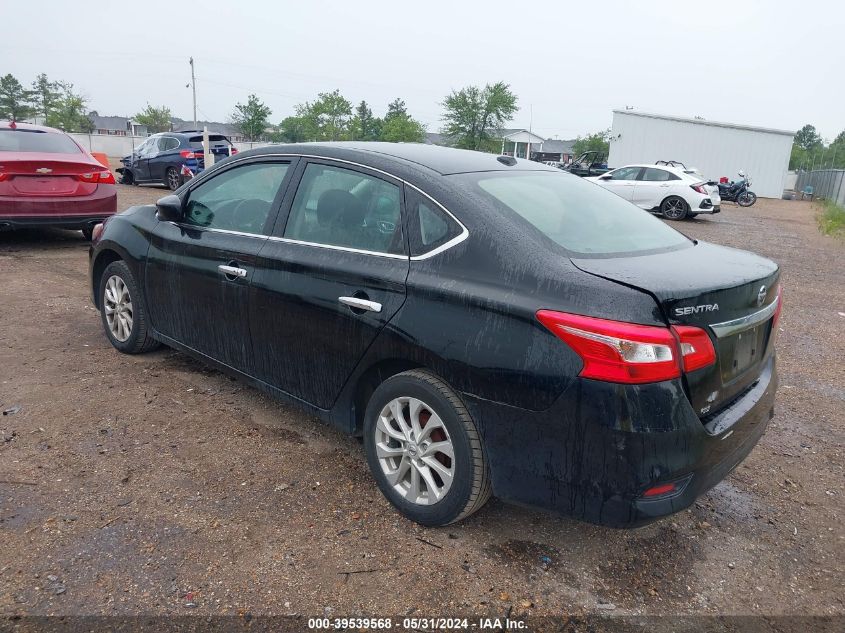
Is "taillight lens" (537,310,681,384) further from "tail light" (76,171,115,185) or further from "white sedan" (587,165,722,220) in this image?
"white sedan" (587,165,722,220)

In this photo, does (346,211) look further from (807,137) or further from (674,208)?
(807,137)

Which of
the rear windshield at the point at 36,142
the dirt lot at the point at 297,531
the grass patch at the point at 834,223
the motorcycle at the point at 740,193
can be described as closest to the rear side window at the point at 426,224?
the dirt lot at the point at 297,531

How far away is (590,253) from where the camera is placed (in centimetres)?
272

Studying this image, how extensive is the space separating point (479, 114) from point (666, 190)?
172 feet

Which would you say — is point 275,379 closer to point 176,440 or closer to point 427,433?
point 176,440

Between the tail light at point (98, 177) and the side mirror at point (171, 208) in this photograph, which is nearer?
the side mirror at point (171, 208)

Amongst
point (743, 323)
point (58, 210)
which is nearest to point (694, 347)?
point (743, 323)

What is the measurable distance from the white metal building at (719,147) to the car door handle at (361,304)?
1530 inches

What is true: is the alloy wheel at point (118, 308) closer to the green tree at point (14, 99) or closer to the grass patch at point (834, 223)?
the grass patch at point (834, 223)

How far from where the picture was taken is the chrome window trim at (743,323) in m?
2.45

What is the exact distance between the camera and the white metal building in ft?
124

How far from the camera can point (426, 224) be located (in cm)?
288

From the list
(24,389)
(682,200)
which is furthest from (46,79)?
(24,389)

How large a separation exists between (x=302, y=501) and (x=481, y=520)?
32.8 inches
